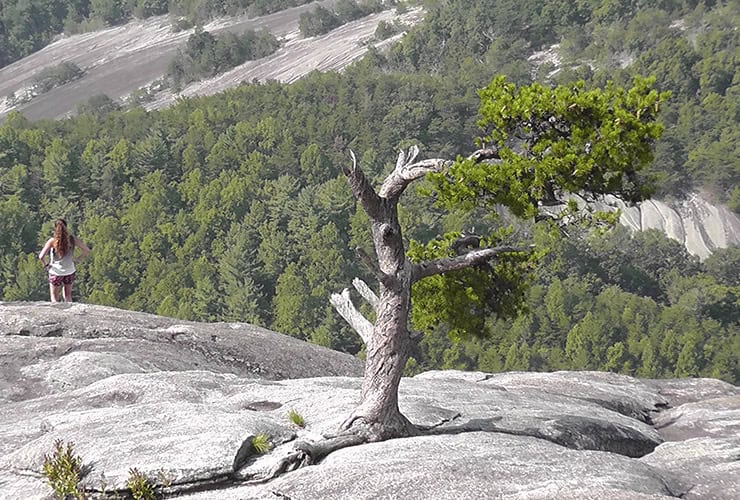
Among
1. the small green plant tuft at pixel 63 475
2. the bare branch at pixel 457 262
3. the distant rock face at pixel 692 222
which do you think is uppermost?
the bare branch at pixel 457 262

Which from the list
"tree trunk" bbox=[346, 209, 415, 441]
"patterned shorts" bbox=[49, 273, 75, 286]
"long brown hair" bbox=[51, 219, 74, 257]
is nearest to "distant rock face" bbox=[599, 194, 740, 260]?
"patterned shorts" bbox=[49, 273, 75, 286]

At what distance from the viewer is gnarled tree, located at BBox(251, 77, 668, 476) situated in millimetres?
13375

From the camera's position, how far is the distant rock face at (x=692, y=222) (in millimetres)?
125000

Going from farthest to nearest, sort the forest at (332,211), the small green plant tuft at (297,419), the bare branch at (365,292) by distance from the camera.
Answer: the forest at (332,211), the bare branch at (365,292), the small green plant tuft at (297,419)

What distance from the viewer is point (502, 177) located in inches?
544

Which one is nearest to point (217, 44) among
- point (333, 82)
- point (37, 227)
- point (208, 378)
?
point (333, 82)

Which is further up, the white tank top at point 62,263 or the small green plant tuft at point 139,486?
the white tank top at point 62,263

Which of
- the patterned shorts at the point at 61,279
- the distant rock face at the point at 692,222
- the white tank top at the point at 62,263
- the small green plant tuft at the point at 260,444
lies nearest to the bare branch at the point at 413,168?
the small green plant tuft at the point at 260,444

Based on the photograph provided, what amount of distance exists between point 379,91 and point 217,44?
54097 millimetres

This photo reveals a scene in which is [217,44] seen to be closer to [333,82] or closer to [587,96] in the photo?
[333,82]

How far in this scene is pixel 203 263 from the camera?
10250cm

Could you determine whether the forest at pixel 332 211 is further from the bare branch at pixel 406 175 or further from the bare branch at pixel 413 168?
the bare branch at pixel 406 175

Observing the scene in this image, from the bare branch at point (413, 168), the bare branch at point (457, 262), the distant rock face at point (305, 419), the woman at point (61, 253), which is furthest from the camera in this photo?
the woman at point (61, 253)

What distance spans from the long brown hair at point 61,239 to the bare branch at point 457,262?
12262mm
